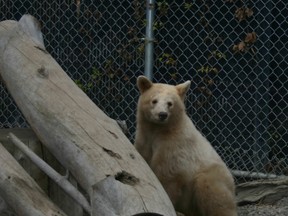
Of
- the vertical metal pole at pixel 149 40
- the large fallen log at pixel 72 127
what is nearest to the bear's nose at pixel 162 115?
the large fallen log at pixel 72 127

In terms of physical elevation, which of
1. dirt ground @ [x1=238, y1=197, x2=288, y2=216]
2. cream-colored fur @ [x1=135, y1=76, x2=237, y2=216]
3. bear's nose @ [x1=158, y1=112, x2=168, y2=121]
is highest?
bear's nose @ [x1=158, y1=112, x2=168, y2=121]

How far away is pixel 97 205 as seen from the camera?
423 cm

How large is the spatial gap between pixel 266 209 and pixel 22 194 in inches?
118

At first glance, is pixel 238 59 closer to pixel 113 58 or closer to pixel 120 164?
pixel 113 58

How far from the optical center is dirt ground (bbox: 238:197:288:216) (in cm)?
682

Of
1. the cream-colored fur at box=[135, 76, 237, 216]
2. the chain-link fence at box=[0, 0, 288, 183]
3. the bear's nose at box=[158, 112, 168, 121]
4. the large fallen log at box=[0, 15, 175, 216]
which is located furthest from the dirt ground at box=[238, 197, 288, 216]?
the large fallen log at box=[0, 15, 175, 216]

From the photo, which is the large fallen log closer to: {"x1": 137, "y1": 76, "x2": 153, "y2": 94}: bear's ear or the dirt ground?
{"x1": 137, "y1": 76, "x2": 153, "y2": 94}: bear's ear

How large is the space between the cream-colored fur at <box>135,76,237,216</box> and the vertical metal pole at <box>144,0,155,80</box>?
1.25m

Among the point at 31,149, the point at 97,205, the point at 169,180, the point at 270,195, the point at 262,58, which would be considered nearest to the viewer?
the point at 97,205

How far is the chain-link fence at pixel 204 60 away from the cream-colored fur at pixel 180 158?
1.75 metres

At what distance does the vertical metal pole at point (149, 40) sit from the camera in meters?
7.24

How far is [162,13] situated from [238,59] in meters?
0.91

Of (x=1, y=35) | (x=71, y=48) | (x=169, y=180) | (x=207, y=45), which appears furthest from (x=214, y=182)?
A: (x=71, y=48)

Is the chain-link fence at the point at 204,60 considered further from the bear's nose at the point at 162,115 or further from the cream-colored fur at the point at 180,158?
A: the bear's nose at the point at 162,115
